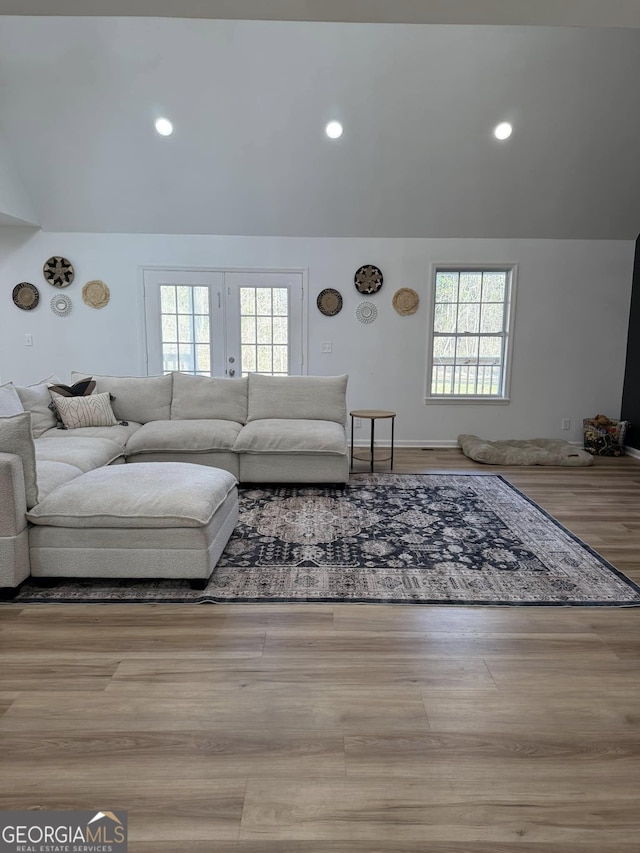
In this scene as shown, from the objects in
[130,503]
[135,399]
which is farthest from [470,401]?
[130,503]

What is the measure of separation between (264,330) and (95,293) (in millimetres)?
1972

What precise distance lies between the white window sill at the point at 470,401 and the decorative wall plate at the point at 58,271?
14.3 ft

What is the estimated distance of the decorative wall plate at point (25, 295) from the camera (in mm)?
6008

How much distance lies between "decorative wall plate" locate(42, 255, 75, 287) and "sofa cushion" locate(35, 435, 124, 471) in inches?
103

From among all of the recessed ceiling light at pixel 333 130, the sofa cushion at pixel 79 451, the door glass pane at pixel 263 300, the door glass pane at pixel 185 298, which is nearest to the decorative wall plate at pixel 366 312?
the door glass pane at pixel 263 300

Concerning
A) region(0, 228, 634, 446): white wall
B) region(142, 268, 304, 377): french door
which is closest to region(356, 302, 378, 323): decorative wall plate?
region(0, 228, 634, 446): white wall

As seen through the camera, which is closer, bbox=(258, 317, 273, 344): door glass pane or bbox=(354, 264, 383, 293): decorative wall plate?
bbox=(354, 264, 383, 293): decorative wall plate

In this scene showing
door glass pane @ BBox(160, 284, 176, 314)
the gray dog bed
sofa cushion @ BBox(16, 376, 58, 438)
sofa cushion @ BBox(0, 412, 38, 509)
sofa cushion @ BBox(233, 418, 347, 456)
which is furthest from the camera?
door glass pane @ BBox(160, 284, 176, 314)

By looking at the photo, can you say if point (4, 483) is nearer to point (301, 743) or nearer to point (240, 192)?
point (301, 743)

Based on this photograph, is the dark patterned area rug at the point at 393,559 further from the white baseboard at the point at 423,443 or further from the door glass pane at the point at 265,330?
the door glass pane at the point at 265,330

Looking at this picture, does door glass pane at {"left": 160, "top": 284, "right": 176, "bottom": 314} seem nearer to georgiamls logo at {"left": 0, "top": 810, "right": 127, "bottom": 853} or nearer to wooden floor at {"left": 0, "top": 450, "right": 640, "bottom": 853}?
wooden floor at {"left": 0, "top": 450, "right": 640, "bottom": 853}

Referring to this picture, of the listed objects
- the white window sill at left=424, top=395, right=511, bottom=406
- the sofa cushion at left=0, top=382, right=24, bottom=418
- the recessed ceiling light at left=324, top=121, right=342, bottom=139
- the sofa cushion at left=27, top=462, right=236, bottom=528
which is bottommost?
the sofa cushion at left=27, top=462, right=236, bottom=528

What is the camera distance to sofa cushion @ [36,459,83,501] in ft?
9.52

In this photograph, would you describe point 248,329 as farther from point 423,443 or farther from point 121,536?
point 121,536
